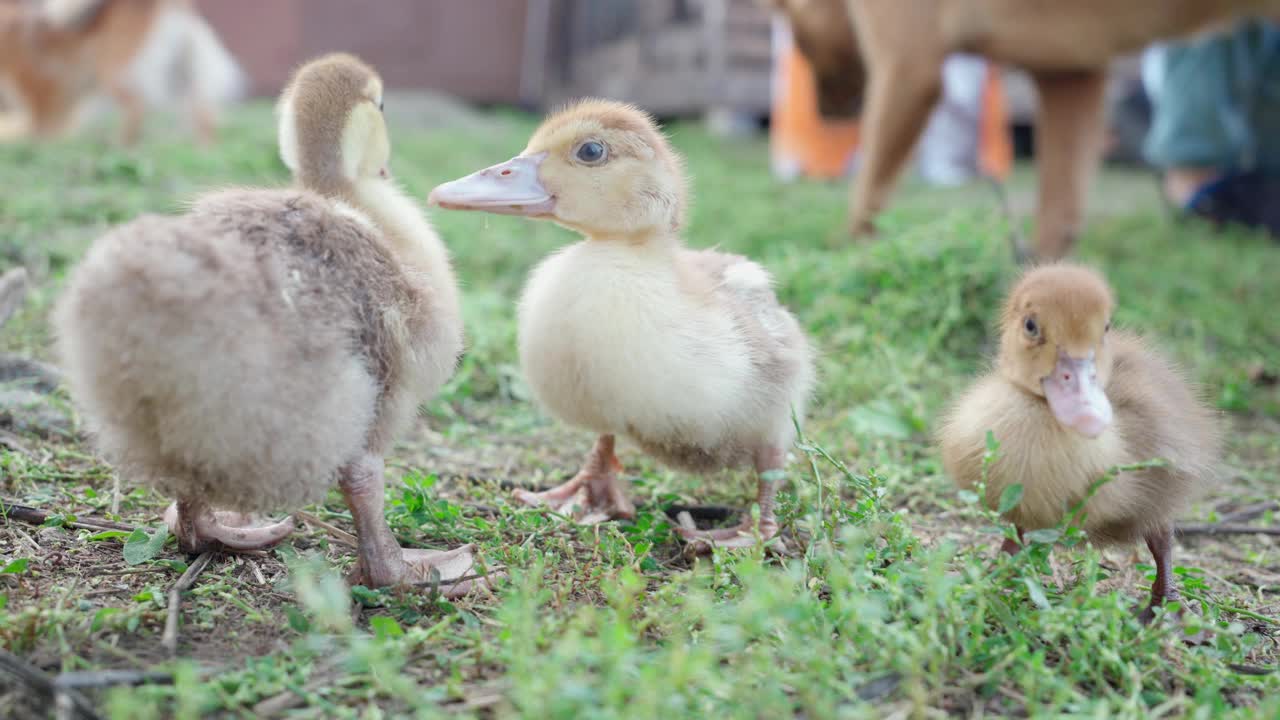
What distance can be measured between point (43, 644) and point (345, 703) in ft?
1.66

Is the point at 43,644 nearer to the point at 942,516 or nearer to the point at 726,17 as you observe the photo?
the point at 942,516

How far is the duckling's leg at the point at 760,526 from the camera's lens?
2.25m

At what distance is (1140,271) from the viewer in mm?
5180

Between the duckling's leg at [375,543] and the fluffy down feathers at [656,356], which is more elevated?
the fluffy down feathers at [656,356]

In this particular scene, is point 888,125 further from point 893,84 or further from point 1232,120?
point 1232,120

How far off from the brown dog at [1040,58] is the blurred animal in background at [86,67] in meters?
5.36

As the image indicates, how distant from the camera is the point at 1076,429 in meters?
1.96

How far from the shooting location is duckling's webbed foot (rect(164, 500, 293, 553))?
204 centimetres

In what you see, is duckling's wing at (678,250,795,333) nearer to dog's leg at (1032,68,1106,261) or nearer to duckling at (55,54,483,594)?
duckling at (55,54,483,594)

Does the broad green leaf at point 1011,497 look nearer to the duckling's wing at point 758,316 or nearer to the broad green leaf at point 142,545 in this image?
the duckling's wing at point 758,316

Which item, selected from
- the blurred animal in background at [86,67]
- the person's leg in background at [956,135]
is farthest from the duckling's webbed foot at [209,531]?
the person's leg in background at [956,135]

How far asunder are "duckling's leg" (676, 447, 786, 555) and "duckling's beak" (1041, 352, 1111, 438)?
1.81 ft

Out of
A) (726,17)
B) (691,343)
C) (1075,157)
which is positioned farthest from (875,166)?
(726,17)

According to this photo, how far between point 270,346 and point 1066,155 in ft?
14.6
